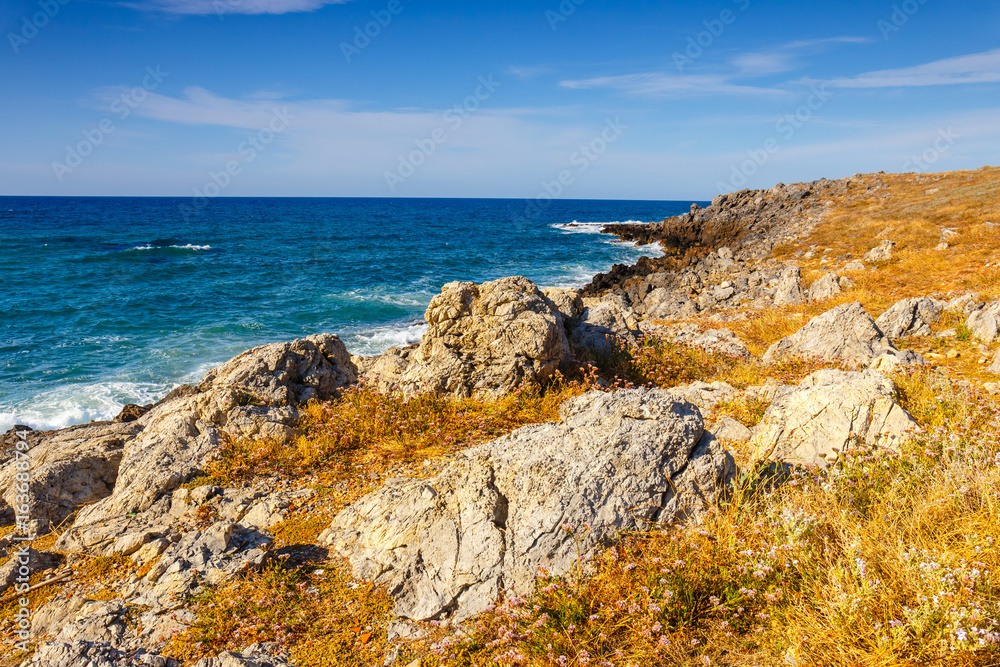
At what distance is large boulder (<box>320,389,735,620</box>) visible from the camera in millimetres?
4125

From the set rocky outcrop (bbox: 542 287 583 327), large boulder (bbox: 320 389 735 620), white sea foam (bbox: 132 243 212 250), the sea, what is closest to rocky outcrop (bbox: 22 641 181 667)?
large boulder (bbox: 320 389 735 620)

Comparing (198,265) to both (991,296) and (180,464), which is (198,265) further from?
(991,296)

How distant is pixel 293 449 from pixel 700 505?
206 inches

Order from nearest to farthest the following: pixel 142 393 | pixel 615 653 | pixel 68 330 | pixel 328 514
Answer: pixel 615 653, pixel 328 514, pixel 142 393, pixel 68 330

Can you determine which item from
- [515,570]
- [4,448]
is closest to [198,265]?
[4,448]

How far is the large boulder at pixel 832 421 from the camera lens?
515 cm

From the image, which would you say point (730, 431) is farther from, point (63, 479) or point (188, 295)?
point (188, 295)

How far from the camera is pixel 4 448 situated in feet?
33.8

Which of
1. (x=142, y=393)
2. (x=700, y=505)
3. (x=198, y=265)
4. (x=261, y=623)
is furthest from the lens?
(x=198, y=265)

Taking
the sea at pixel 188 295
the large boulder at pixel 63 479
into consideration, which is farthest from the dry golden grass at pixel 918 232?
the large boulder at pixel 63 479

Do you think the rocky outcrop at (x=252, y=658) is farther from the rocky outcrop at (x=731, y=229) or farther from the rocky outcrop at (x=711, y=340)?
the rocky outcrop at (x=731, y=229)

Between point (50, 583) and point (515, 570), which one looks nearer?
point (515, 570)

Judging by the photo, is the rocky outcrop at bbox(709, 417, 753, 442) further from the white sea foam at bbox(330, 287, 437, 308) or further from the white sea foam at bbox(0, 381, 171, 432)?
the white sea foam at bbox(330, 287, 437, 308)

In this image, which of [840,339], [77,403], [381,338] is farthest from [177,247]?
[840,339]
